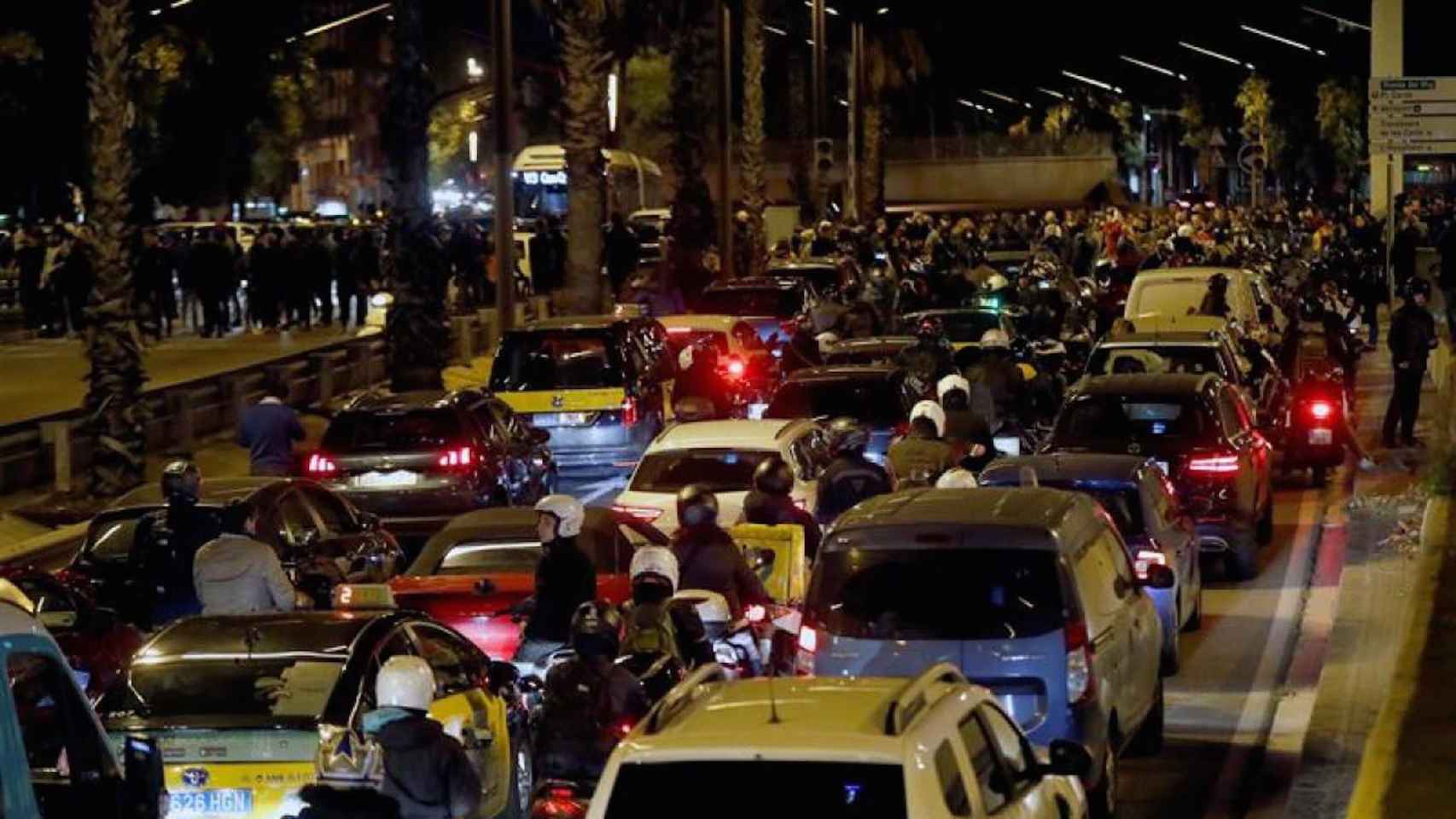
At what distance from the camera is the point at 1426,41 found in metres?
74.5

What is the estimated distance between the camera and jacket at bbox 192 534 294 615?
14234 mm

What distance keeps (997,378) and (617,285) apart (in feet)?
91.5

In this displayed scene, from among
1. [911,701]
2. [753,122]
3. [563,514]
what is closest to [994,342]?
[563,514]

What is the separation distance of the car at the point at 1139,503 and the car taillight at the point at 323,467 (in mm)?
7441

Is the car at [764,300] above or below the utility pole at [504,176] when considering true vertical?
below

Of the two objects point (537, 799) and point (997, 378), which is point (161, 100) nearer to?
point (997, 378)

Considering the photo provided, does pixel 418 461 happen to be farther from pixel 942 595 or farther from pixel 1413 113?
pixel 1413 113

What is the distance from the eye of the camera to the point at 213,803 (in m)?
10.8

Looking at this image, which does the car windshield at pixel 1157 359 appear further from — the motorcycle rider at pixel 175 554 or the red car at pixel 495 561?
the motorcycle rider at pixel 175 554

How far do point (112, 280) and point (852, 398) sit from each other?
863 cm

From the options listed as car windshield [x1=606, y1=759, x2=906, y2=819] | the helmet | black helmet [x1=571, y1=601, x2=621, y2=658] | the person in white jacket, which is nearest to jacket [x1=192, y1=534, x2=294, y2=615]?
the person in white jacket

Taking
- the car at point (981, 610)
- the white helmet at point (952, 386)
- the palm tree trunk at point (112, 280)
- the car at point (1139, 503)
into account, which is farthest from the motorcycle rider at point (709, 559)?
the palm tree trunk at point (112, 280)

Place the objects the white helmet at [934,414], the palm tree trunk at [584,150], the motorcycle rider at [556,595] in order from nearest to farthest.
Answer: the motorcycle rider at [556,595] < the white helmet at [934,414] < the palm tree trunk at [584,150]

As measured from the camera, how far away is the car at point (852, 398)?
23.6 metres
